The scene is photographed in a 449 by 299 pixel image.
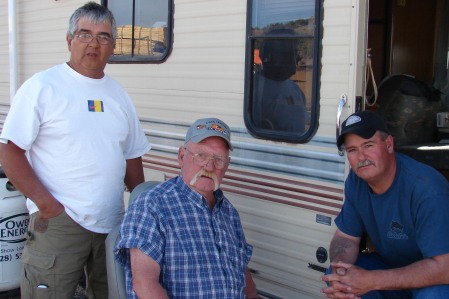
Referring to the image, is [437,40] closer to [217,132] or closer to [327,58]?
[327,58]

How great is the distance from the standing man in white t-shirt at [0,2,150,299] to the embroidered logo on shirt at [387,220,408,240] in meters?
1.32

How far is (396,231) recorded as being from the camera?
2.78 metres

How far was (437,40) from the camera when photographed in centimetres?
527

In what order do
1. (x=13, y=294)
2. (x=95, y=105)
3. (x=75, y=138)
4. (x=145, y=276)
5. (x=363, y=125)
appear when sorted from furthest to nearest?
(x=13, y=294) < (x=95, y=105) < (x=75, y=138) < (x=363, y=125) < (x=145, y=276)

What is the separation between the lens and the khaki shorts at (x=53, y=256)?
2.94 m

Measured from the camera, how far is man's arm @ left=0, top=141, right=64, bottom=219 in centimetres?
279

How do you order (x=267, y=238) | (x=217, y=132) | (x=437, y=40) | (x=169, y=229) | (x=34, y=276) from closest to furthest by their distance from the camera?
(x=169, y=229) → (x=217, y=132) → (x=34, y=276) → (x=267, y=238) → (x=437, y=40)

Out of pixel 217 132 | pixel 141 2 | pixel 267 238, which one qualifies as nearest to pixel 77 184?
pixel 217 132

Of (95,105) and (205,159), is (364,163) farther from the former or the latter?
(95,105)

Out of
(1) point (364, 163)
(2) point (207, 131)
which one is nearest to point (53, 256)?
(2) point (207, 131)

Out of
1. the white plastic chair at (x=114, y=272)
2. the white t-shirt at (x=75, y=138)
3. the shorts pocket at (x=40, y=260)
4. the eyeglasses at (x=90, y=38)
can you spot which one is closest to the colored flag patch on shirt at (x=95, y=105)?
the white t-shirt at (x=75, y=138)

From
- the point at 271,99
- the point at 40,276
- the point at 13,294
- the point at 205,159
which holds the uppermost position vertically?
the point at 271,99

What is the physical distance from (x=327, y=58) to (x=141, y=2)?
170cm

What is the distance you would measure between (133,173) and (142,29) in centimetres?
130
